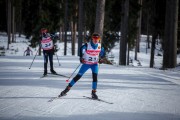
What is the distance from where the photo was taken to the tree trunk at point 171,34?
1568 cm

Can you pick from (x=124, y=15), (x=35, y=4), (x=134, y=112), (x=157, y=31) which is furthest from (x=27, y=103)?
(x=35, y=4)

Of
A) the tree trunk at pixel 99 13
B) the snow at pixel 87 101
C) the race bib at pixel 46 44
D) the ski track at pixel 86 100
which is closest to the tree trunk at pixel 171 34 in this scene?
the tree trunk at pixel 99 13

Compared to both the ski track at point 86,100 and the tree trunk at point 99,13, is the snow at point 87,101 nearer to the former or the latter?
the ski track at point 86,100

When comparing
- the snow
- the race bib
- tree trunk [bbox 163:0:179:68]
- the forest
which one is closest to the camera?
the snow

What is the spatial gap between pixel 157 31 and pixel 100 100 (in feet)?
61.9

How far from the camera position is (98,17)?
50.5ft

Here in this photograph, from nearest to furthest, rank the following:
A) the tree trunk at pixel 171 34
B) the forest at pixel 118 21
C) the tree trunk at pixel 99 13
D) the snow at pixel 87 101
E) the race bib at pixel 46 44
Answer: the snow at pixel 87 101
the race bib at pixel 46 44
the tree trunk at pixel 99 13
the tree trunk at pixel 171 34
the forest at pixel 118 21

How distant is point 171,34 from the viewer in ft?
52.0

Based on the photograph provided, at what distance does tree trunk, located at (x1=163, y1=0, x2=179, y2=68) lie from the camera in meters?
15.7

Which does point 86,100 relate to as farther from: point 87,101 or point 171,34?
point 171,34

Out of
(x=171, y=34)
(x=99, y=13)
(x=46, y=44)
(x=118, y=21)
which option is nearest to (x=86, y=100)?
(x=46, y=44)

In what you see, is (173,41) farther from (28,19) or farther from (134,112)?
(28,19)

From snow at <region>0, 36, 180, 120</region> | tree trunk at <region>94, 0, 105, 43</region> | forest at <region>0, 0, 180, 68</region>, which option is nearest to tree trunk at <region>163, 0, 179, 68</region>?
forest at <region>0, 0, 180, 68</region>

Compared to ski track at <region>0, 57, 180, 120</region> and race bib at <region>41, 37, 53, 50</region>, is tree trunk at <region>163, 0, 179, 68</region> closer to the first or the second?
ski track at <region>0, 57, 180, 120</region>
